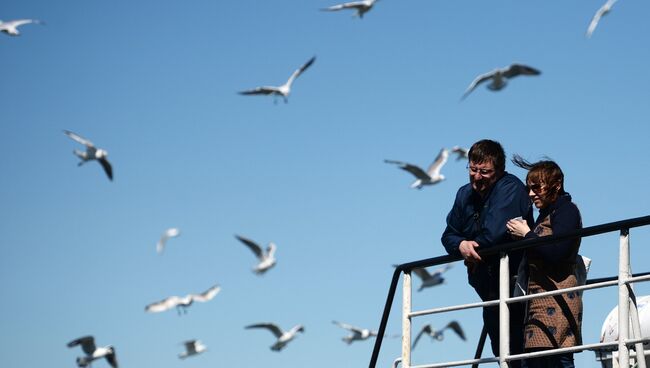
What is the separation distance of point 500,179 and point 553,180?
603 millimetres

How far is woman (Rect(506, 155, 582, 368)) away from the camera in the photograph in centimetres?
956

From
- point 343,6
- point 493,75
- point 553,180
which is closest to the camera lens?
point 553,180

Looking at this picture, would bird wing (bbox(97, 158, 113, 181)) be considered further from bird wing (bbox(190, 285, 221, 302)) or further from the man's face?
the man's face

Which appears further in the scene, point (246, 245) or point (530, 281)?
point (246, 245)

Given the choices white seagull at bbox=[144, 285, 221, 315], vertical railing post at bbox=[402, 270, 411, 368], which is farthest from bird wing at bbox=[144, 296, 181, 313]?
vertical railing post at bbox=[402, 270, 411, 368]

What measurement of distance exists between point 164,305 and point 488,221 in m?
26.2

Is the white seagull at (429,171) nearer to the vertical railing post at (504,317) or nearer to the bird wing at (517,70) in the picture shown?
the bird wing at (517,70)

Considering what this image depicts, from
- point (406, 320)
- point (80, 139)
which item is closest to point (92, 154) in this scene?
point (80, 139)

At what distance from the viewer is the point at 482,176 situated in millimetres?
10273

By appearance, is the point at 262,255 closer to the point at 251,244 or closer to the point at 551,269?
the point at 251,244

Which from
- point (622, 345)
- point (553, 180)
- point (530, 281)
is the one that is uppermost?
point (553, 180)

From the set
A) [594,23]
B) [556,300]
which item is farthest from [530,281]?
[594,23]

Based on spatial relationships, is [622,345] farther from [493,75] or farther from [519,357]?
[493,75]

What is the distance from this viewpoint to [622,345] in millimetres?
9180
